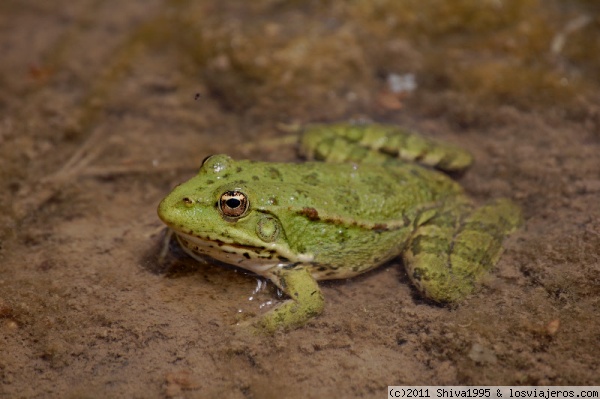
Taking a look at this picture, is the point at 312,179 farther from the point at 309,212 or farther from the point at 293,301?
the point at 293,301

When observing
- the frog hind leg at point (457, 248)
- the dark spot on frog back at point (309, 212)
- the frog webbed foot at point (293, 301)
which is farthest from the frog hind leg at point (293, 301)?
the frog hind leg at point (457, 248)

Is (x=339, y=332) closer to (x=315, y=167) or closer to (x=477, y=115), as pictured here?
(x=315, y=167)

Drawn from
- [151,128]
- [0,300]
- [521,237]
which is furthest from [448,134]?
[0,300]

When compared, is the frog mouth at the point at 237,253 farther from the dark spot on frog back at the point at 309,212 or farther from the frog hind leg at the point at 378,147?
the frog hind leg at the point at 378,147

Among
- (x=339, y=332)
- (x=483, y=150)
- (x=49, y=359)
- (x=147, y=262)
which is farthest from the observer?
(x=483, y=150)

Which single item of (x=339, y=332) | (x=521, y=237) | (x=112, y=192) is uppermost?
(x=521, y=237)

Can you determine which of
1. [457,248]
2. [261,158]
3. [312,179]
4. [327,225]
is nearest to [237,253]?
[327,225]

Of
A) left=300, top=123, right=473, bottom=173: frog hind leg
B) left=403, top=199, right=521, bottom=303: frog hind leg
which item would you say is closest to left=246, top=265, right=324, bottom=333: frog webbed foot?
left=403, top=199, right=521, bottom=303: frog hind leg

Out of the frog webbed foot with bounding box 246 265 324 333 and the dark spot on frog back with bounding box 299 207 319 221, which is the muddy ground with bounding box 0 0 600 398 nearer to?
the frog webbed foot with bounding box 246 265 324 333

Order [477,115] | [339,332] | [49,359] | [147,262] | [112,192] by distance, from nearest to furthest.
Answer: [49,359] < [339,332] < [147,262] < [112,192] < [477,115]
